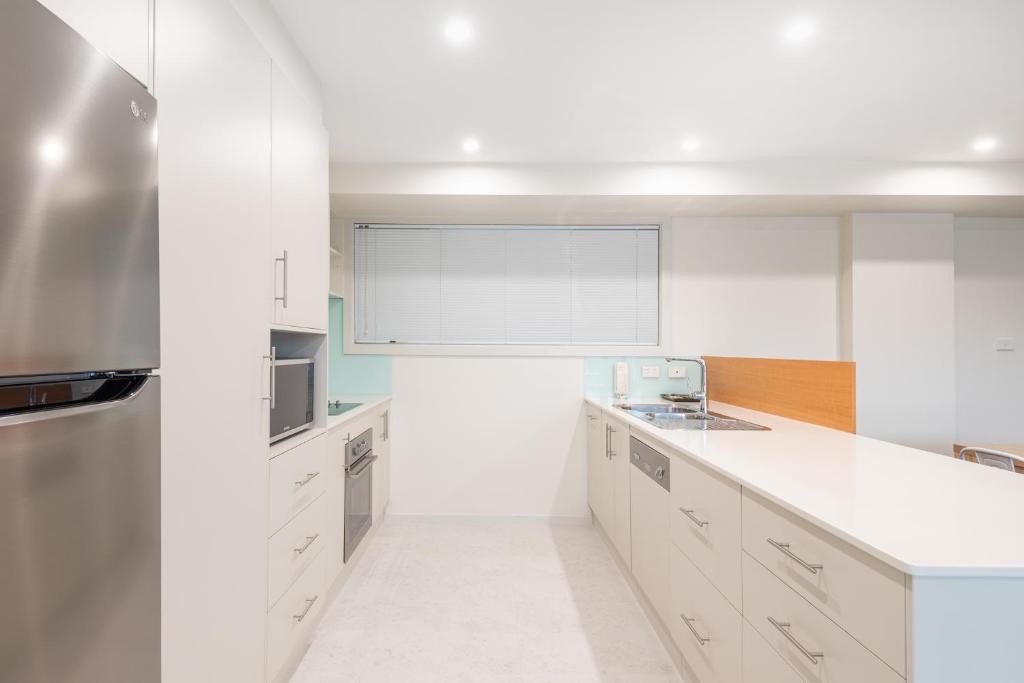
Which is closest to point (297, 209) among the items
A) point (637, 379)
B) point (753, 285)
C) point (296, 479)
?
point (296, 479)

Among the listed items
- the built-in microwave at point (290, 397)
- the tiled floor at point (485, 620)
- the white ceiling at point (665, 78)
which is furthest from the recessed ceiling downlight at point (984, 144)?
the built-in microwave at point (290, 397)

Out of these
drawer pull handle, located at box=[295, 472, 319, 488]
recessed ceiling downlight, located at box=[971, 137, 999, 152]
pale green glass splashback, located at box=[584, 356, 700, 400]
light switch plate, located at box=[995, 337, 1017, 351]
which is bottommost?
drawer pull handle, located at box=[295, 472, 319, 488]

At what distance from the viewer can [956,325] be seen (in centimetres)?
348

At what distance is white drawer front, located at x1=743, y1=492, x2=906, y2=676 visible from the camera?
81cm

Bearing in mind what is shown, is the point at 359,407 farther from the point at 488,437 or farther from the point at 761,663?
the point at 761,663

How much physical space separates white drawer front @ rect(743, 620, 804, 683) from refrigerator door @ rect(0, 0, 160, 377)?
4.97ft

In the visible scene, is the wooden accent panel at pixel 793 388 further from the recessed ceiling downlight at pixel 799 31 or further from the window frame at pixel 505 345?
the recessed ceiling downlight at pixel 799 31

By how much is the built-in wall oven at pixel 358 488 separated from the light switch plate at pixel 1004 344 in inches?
176

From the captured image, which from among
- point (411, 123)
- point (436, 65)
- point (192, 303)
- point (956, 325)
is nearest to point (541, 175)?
point (411, 123)

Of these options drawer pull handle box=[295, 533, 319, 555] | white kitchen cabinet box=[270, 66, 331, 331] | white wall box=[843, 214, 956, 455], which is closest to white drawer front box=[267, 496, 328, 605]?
drawer pull handle box=[295, 533, 319, 555]

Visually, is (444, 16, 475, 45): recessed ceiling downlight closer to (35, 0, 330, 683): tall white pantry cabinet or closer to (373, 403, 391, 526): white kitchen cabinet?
(35, 0, 330, 683): tall white pantry cabinet

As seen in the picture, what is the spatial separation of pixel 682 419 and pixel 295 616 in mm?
2005

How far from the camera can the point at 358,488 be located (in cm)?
258

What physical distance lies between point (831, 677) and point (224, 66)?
2.00 metres
